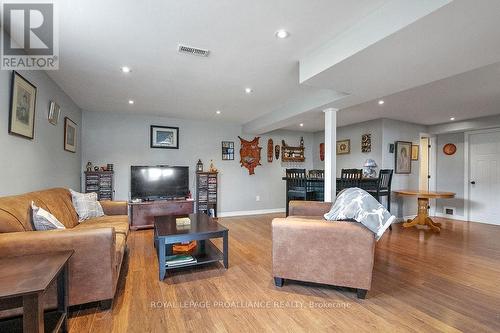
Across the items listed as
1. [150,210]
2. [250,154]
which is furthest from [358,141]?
[150,210]

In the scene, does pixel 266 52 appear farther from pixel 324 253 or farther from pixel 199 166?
pixel 199 166

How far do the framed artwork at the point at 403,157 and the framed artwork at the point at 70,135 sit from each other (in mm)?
6157

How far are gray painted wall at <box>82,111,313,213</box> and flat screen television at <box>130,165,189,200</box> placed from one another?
0.34m

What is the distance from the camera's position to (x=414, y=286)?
2.36m

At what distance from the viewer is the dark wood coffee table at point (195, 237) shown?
2.46m

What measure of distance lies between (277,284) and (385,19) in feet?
7.67

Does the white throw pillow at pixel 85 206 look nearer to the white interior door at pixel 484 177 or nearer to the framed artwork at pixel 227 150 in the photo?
the framed artwork at pixel 227 150

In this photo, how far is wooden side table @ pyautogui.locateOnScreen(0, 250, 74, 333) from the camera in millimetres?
1131

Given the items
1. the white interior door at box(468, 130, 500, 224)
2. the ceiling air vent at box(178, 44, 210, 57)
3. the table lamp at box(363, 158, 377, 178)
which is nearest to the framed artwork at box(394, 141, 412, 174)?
the table lamp at box(363, 158, 377, 178)

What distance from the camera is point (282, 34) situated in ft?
6.97

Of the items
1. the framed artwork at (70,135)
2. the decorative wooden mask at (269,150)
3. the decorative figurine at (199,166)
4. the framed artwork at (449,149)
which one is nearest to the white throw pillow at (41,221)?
the framed artwork at (70,135)

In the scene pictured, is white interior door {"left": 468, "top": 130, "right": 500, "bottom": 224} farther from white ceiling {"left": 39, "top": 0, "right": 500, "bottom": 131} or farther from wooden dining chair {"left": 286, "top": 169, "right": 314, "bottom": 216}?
wooden dining chair {"left": 286, "top": 169, "right": 314, "bottom": 216}

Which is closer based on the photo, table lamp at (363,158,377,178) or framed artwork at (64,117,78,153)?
framed artwork at (64,117,78,153)

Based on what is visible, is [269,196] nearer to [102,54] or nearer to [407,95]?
[407,95]
